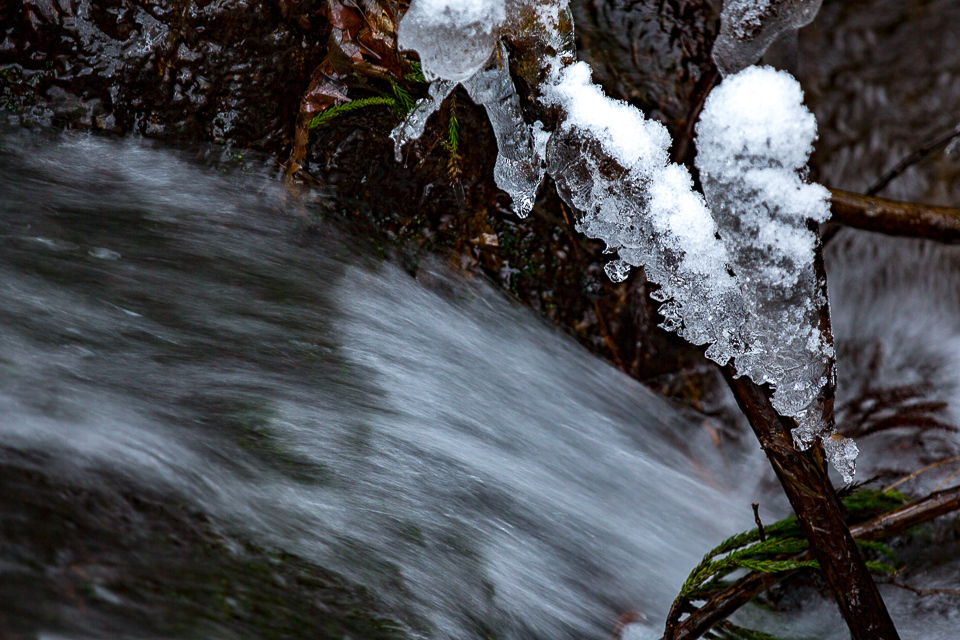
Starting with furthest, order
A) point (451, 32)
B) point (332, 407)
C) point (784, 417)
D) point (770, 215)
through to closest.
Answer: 1. point (332, 407)
2. point (784, 417)
3. point (451, 32)
4. point (770, 215)

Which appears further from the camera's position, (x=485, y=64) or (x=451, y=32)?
(x=485, y=64)

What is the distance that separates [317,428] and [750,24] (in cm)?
154

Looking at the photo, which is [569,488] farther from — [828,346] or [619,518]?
[828,346]

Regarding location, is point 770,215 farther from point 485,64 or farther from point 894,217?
point 485,64

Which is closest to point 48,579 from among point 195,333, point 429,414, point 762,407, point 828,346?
point 195,333

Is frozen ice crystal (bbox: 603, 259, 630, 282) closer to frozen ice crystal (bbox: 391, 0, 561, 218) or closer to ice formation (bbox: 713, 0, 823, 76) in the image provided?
frozen ice crystal (bbox: 391, 0, 561, 218)

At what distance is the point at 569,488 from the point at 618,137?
1304mm

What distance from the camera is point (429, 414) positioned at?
7.36 ft

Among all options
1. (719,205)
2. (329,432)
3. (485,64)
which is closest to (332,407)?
(329,432)

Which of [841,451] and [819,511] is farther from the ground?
[841,451]

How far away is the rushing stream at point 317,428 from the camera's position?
132 centimetres

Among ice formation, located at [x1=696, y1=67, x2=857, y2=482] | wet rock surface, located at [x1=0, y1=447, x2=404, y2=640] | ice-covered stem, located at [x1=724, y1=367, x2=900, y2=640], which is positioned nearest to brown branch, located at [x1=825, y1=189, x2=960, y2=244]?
ice formation, located at [x1=696, y1=67, x2=857, y2=482]

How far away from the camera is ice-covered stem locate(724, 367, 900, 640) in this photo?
1729 mm

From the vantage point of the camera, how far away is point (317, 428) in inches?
75.4
